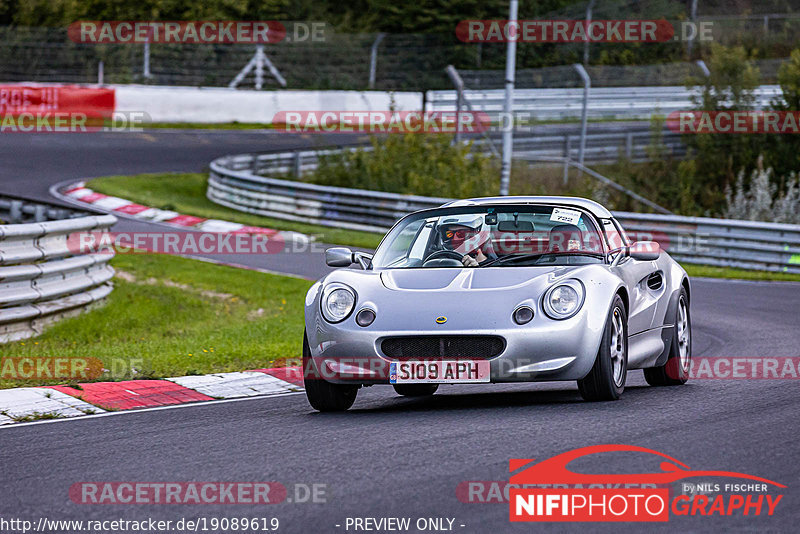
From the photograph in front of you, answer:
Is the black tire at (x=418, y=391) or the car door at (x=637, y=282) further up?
the car door at (x=637, y=282)

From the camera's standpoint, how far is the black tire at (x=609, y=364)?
7.12 metres

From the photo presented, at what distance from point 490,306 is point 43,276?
5.93 metres

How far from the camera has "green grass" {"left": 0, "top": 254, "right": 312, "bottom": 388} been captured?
9.71m

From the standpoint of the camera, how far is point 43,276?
448 inches

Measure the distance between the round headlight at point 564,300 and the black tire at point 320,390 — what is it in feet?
4.69

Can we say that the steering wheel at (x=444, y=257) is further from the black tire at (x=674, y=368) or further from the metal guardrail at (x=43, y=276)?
the metal guardrail at (x=43, y=276)

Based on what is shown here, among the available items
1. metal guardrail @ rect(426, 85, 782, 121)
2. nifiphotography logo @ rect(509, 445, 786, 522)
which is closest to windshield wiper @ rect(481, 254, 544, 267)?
nifiphotography logo @ rect(509, 445, 786, 522)

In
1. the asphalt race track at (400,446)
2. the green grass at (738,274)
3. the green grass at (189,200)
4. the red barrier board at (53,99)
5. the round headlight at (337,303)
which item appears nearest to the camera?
the asphalt race track at (400,446)

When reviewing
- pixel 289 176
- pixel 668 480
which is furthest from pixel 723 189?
pixel 668 480

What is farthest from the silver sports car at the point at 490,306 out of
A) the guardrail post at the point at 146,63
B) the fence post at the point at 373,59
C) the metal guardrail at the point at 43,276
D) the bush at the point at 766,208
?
the guardrail post at the point at 146,63

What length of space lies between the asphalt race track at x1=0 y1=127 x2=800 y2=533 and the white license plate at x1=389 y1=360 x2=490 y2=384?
0.71 ft

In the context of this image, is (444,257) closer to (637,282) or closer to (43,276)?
(637,282)

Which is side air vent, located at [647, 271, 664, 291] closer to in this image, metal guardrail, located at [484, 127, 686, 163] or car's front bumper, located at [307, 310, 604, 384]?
car's front bumper, located at [307, 310, 604, 384]

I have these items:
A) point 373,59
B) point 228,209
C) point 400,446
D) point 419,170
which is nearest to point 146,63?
point 373,59
